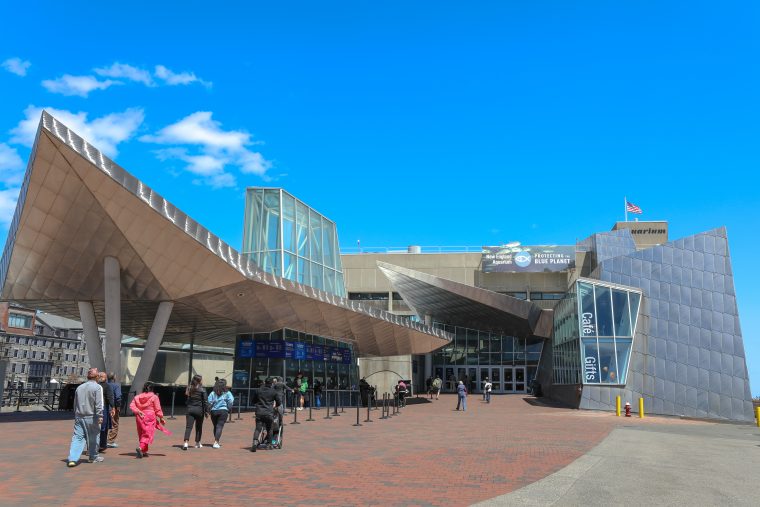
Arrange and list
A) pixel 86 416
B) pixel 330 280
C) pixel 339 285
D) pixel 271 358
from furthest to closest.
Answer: pixel 339 285 → pixel 330 280 → pixel 271 358 → pixel 86 416

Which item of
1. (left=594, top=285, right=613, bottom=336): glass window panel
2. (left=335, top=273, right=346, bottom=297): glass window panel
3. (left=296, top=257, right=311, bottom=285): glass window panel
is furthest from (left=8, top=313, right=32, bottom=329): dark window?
(left=594, top=285, right=613, bottom=336): glass window panel

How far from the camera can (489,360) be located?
178ft

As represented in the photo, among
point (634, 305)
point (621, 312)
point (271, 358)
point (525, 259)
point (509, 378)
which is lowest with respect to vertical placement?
point (509, 378)

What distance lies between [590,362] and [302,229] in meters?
16.7

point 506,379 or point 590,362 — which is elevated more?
point 590,362

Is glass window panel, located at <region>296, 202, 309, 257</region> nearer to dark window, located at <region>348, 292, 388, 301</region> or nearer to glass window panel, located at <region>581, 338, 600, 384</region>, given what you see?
glass window panel, located at <region>581, 338, 600, 384</region>

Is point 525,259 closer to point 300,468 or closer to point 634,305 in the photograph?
point 634,305

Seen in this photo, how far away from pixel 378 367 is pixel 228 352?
12133 mm

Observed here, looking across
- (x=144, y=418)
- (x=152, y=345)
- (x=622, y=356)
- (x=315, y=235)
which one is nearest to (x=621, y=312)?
(x=622, y=356)

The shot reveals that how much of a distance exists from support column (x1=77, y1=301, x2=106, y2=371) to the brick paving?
14.6 feet

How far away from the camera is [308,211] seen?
3616cm

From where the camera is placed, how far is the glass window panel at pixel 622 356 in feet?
95.0

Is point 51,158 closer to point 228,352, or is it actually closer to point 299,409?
point 299,409

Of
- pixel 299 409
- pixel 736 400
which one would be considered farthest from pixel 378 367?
pixel 736 400
